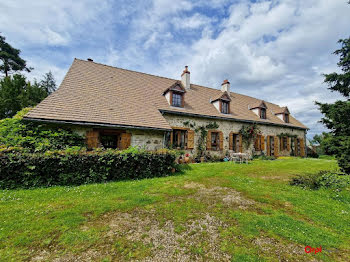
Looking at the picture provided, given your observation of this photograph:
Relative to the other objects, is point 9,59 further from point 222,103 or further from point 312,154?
→ point 312,154

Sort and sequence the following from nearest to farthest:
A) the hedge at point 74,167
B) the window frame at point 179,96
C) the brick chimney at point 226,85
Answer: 1. the hedge at point 74,167
2. the window frame at point 179,96
3. the brick chimney at point 226,85

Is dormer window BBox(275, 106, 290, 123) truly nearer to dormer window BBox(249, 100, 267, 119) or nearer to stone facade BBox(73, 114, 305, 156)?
stone facade BBox(73, 114, 305, 156)

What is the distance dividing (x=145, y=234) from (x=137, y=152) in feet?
13.3

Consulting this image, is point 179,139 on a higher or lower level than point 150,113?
lower

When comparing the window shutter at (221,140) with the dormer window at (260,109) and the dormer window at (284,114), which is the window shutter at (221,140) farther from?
the dormer window at (284,114)

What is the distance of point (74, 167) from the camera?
5.69 meters

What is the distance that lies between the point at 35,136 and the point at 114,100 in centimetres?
446

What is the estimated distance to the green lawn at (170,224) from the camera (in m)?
2.46

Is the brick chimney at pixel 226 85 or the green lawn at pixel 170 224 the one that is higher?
the brick chimney at pixel 226 85

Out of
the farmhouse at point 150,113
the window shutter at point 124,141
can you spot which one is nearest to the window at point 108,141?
the farmhouse at point 150,113

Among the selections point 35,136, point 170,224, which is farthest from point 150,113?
point 170,224

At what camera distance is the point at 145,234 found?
291 centimetres

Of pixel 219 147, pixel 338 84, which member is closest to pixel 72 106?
pixel 219 147

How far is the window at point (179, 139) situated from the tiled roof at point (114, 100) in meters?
1.60
